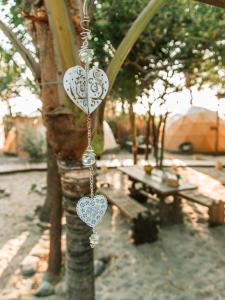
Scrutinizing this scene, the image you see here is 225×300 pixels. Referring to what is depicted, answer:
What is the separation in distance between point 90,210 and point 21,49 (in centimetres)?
161

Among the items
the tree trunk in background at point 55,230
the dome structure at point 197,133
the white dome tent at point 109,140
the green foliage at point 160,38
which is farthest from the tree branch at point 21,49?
the dome structure at point 197,133

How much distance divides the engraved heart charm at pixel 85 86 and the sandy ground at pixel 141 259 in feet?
12.5

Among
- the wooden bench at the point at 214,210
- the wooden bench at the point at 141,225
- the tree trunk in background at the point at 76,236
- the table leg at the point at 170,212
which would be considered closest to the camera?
the tree trunk in background at the point at 76,236

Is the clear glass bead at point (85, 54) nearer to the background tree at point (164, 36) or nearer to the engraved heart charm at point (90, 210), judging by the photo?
the engraved heart charm at point (90, 210)

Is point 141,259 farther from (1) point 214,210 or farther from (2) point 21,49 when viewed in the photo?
(2) point 21,49

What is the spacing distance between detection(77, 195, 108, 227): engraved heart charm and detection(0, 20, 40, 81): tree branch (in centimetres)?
143

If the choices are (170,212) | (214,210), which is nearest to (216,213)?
(214,210)

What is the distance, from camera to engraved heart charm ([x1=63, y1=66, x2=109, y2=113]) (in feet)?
5.57

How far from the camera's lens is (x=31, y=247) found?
21.6ft

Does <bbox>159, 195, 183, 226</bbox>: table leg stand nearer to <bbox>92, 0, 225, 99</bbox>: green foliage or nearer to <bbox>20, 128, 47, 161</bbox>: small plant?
<bbox>92, 0, 225, 99</bbox>: green foliage

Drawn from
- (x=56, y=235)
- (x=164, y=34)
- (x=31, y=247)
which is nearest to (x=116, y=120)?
(x=164, y=34)

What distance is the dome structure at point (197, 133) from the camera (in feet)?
55.2

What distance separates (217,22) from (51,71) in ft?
Result: 16.4

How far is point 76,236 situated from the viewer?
3119 millimetres
